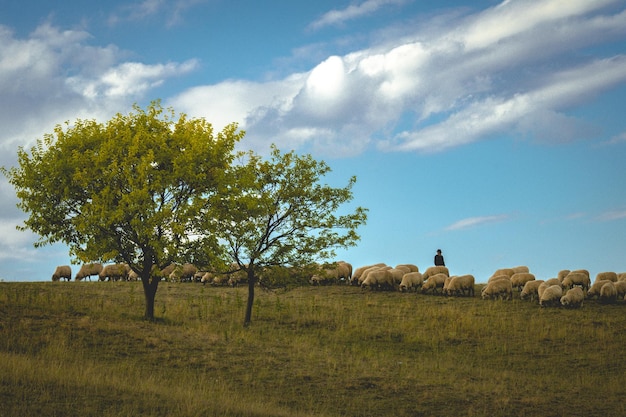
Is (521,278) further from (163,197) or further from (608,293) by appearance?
(163,197)

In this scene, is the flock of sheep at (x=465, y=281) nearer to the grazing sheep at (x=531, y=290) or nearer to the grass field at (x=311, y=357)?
the grazing sheep at (x=531, y=290)

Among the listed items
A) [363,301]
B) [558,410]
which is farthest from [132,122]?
[558,410]

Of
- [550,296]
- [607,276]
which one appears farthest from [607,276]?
[550,296]

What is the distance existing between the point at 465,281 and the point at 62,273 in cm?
3309

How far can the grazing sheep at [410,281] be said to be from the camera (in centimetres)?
4178

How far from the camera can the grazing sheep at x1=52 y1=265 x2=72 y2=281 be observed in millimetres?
52469

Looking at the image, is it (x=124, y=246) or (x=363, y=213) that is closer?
(x=124, y=246)

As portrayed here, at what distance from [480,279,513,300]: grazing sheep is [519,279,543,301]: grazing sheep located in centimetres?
82

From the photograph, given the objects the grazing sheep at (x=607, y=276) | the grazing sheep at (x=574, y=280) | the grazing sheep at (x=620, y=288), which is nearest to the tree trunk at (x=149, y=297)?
the grazing sheep at (x=574, y=280)

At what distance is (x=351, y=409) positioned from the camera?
1883 cm

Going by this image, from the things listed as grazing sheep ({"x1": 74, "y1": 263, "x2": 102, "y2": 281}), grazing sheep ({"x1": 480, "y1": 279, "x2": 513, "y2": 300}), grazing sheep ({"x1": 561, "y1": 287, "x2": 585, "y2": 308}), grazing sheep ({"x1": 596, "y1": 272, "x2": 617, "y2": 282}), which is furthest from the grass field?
grazing sheep ({"x1": 74, "y1": 263, "x2": 102, "y2": 281})

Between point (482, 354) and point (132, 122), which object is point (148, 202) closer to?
point (132, 122)

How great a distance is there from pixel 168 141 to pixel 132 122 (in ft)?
7.63

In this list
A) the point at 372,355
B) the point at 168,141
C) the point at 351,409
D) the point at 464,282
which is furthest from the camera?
the point at 464,282
